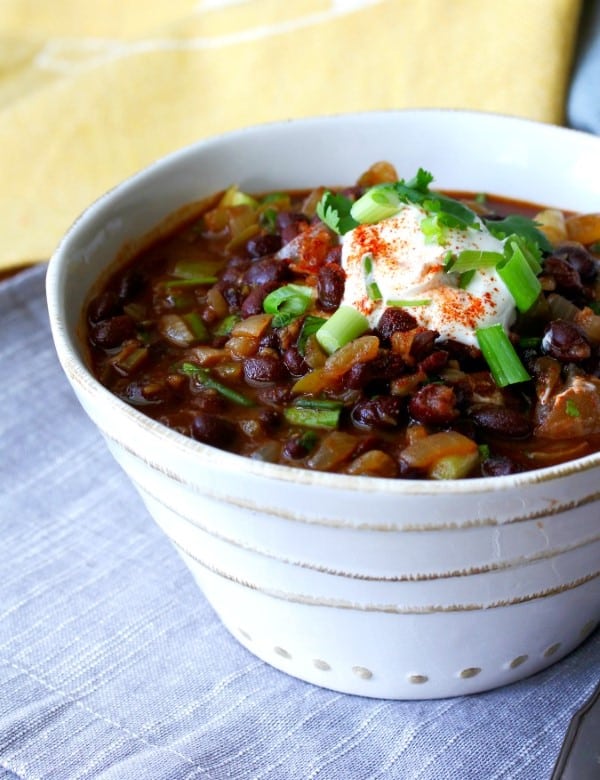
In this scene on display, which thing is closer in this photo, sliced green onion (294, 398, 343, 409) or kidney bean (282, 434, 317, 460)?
kidney bean (282, 434, 317, 460)

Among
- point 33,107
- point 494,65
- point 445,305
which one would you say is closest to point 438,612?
point 445,305

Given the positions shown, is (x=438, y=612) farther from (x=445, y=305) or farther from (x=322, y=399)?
(x=445, y=305)

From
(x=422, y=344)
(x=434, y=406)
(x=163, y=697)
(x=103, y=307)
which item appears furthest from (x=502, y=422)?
(x=103, y=307)

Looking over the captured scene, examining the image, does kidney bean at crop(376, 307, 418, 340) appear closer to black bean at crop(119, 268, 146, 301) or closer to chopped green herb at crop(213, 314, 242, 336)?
chopped green herb at crop(213, 314, 242, 336)

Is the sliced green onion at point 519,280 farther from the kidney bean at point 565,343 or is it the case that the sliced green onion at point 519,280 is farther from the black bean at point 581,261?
the black bean at point 581,261

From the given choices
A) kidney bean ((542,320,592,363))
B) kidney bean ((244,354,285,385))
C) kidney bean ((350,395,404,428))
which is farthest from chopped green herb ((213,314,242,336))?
kidney bean ((542,320,592,363))

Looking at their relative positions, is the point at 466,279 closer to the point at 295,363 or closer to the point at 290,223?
the point at 295,363
